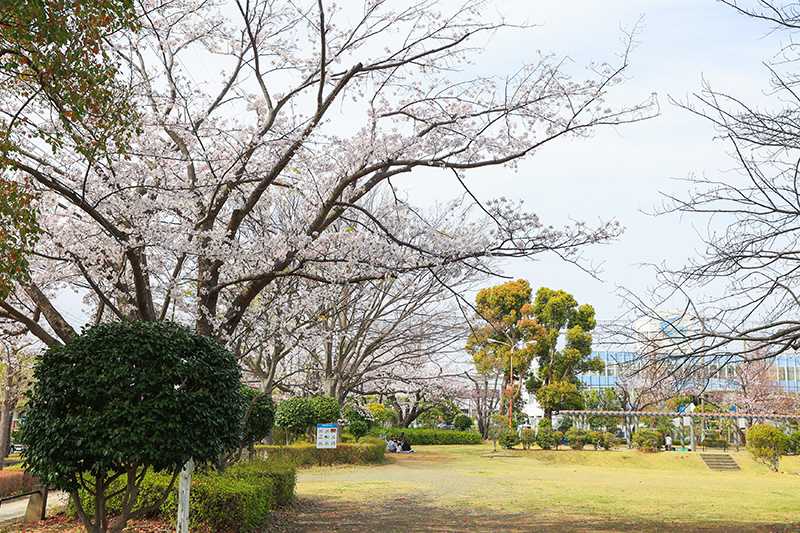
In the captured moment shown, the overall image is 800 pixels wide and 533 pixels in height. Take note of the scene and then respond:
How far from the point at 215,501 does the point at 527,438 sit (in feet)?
77.4

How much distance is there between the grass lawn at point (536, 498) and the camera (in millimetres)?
9742

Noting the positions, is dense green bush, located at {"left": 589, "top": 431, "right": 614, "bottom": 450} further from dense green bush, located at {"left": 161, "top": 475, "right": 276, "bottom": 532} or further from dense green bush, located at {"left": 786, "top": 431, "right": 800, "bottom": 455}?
dense green bush, located at {"left": 161, "top": 475, "right": 276, "bottom": 532}

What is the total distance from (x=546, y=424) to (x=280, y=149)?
25336 mm

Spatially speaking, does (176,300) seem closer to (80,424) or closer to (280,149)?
(280,149)

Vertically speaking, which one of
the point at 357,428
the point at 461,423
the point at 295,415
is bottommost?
the point at 461,423

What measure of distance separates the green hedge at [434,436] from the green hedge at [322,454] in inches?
419

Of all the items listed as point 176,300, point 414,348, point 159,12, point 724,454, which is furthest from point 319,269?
point 724,454

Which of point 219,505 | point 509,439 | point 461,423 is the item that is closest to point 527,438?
point 509,439

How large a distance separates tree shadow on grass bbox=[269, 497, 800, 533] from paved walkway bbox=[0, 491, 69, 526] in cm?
294

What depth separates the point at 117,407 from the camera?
5211mm

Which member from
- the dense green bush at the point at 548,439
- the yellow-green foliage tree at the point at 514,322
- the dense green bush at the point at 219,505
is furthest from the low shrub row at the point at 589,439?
the dense green bush at the point at 219,505

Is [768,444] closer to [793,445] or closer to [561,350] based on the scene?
[793,445]

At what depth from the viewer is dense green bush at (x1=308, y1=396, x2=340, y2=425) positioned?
1962 cm

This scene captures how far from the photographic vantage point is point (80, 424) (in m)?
5.13
